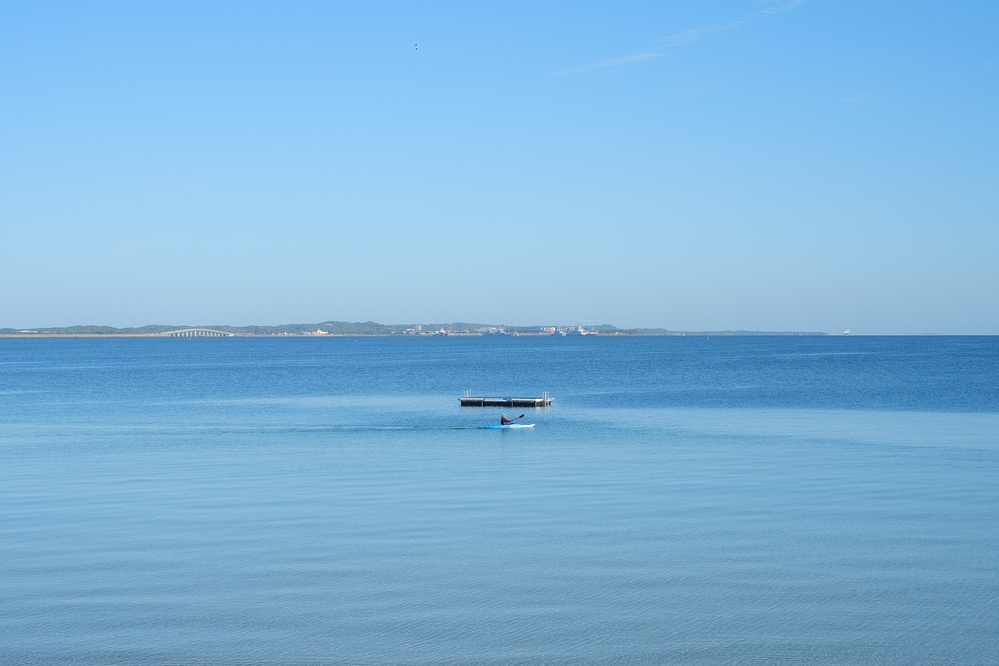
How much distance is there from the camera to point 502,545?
19.4 meters

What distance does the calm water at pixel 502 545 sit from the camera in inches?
542

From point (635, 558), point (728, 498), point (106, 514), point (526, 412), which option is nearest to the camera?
point (635, 558)

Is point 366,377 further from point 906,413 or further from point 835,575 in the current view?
point 835,575

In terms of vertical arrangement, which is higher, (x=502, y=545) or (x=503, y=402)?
(x=503, y=402)

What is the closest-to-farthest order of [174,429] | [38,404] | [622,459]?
[622,459] < [174,429] < [38,404]

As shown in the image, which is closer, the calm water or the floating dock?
the calm water

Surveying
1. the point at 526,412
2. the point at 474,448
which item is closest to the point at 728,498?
the point at 474,448

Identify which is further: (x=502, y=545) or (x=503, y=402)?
(x=503, y=402)

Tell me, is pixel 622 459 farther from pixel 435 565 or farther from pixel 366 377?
pixel 366 377

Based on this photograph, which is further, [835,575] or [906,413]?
[906,413]

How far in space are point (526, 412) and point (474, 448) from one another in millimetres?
19255

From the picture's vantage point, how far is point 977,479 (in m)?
27.7

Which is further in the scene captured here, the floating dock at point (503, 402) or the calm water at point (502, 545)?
the floating dock at point (503, 402)

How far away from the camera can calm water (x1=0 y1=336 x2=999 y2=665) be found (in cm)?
1376
